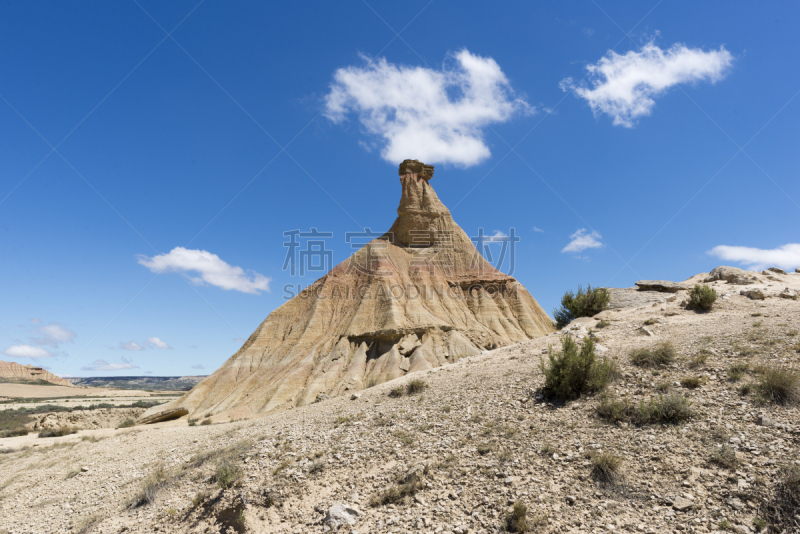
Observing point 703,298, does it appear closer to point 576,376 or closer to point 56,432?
point 576,376

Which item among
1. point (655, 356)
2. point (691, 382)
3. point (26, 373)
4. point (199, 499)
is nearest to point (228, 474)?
point (199, 499)

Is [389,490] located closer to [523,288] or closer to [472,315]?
[472,315]

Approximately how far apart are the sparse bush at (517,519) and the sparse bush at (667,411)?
383 centimetres

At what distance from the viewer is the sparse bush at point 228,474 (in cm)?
971

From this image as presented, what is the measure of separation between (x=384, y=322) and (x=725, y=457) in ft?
116

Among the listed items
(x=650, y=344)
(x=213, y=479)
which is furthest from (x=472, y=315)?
(x=213, y=479)

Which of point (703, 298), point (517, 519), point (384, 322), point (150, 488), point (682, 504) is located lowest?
point (150, 488)

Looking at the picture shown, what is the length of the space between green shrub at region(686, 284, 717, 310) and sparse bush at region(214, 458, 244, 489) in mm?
19803

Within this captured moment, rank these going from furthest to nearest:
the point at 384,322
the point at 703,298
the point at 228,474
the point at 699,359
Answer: the point at 384,322 → the point at 703,298 → the point at 699,359 → the point at 228,474

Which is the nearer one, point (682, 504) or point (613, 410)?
point (682, 504)

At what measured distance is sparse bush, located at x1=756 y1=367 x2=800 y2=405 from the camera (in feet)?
27.2

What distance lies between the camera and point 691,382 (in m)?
9.82

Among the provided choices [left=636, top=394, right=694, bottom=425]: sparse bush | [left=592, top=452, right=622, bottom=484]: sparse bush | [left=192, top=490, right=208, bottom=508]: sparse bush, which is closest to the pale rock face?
[left=636, top=394, right=694, bottom=425]: sparse bush

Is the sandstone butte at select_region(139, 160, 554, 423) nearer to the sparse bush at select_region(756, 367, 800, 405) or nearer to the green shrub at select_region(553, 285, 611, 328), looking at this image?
the green shrub at select_region(553, 285, 611, 328)
